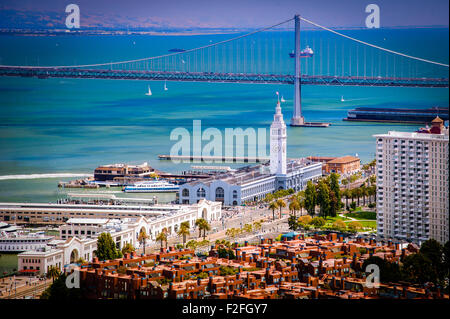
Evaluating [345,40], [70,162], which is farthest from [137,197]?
[345,40]

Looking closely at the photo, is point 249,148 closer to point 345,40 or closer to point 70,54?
point 70,54

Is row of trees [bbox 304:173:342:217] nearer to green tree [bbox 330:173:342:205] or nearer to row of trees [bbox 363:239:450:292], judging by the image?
green tree [bbox 330:173:342:205]

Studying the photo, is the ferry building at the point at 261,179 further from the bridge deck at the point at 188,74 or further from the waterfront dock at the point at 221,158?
the bridge deck at the point at 188,74

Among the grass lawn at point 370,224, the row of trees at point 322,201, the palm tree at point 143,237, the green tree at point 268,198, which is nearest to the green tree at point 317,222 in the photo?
the grass lawn at point 370,224

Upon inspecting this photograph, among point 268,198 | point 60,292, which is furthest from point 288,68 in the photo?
point 60,292

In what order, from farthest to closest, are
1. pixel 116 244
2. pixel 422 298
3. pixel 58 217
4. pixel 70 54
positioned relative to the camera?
pixel 70 54, pixel 58 217, pixel 116 244, pixel 422 298
